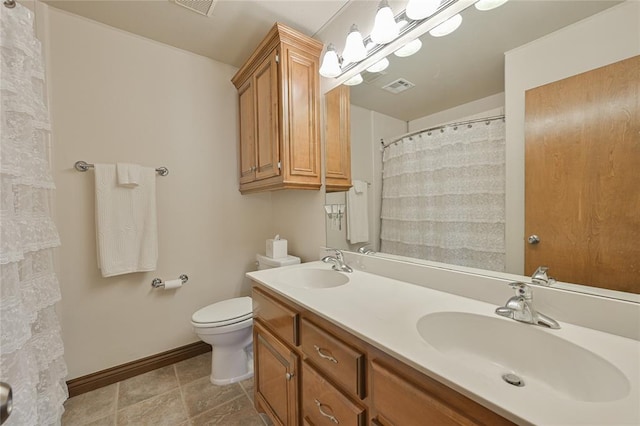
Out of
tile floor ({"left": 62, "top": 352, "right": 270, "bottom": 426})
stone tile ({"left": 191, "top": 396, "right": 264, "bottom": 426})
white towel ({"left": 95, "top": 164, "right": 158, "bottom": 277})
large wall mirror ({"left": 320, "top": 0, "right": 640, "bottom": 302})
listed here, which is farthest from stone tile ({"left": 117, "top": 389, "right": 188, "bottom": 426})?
large wall mirror ({"left": 320, "top": 0, "right": 640, "bottom": 302})

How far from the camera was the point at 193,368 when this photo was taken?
1866 millimetres

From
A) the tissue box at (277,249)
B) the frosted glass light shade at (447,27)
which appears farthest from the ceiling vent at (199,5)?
the tissue box at (277,249)

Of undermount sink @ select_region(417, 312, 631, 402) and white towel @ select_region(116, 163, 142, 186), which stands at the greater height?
white towel @ select_region(116, 163, 142, 186)

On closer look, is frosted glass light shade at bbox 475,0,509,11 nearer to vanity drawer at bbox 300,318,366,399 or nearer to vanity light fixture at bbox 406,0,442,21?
vanity light fixture at bbox 406,0,442,21

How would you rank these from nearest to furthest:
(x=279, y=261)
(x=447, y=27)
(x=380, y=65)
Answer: (x=447, y=27) < (x=380, y=65) < (x=279, y=261)

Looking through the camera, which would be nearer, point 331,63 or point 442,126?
point 442,126

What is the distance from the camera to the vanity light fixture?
1079mm

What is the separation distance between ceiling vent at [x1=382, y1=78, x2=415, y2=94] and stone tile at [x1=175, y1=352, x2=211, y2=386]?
2.23m

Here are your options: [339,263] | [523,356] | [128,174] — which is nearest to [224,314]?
[339,263]

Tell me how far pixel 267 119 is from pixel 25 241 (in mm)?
1318

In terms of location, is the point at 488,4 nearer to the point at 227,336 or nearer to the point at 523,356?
the point at 523,356

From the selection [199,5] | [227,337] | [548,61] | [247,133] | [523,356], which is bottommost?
[227,337]

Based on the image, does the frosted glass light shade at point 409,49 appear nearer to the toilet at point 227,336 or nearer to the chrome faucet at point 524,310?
the chrome faucet at point 524,310

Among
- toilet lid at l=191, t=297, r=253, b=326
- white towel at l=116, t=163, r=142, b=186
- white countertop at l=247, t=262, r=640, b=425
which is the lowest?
toilet lid at l=191, t=297, r=253, b=326
